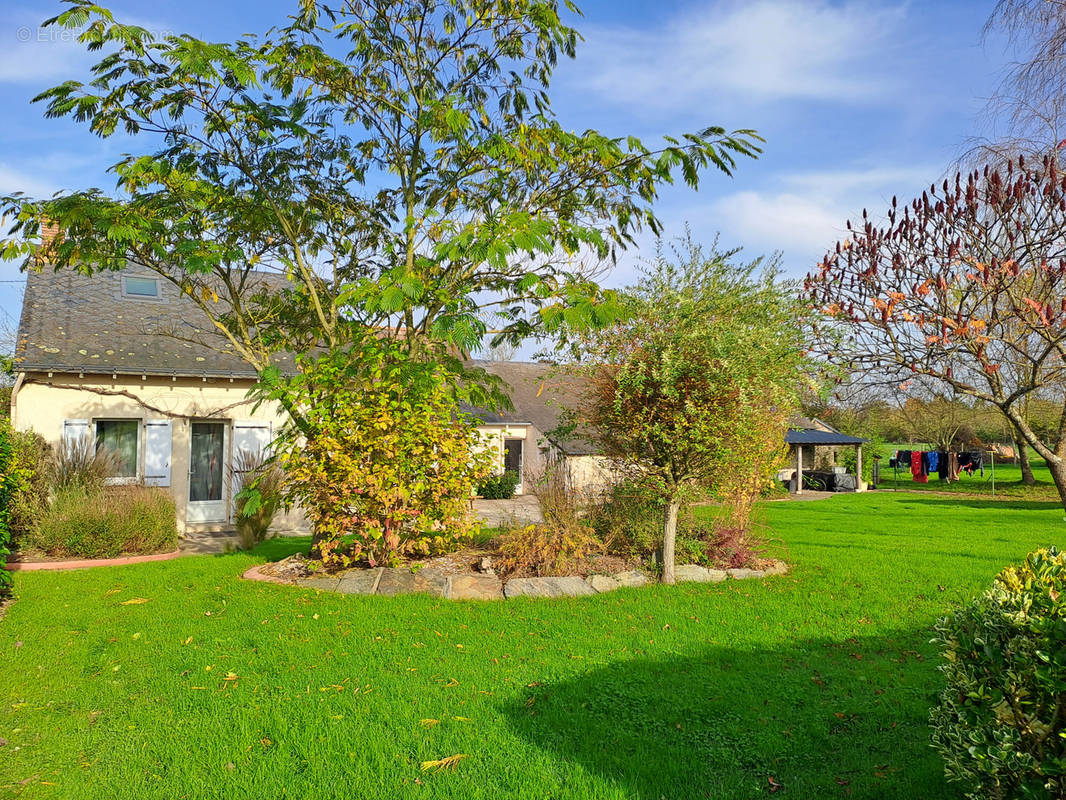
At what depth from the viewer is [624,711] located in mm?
4422

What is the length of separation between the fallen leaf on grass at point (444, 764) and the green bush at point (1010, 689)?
2.33 m

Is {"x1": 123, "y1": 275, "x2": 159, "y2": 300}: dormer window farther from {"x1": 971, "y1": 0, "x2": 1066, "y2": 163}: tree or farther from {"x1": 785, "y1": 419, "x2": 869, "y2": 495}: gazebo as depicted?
{"x1": 785, "y1": 419, "x2": 869, "y2": 495}: gazebo

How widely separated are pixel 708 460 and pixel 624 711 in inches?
168

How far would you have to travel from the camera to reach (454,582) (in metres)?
7.80

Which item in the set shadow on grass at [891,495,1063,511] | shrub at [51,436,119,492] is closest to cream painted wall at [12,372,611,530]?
shrub at [51,436,119,492]

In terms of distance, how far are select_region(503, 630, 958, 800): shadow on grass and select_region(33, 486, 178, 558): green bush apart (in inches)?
319

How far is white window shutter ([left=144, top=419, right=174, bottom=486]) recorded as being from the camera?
13156mm

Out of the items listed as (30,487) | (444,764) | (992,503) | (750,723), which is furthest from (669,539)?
(992,503)

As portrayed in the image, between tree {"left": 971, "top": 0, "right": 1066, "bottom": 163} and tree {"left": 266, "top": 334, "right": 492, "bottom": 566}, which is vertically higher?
tree {"left": 971, "top": 0, "right": 1066, "bottom": 163}

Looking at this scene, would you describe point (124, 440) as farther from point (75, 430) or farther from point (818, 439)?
point (818, 439)

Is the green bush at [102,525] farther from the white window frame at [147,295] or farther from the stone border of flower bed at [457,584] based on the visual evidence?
the white window frame at [147,295]

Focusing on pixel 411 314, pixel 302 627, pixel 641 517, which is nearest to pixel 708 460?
pixel 641 517

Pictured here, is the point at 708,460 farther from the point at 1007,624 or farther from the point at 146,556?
the point at 146,556

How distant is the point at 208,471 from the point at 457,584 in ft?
28.3
